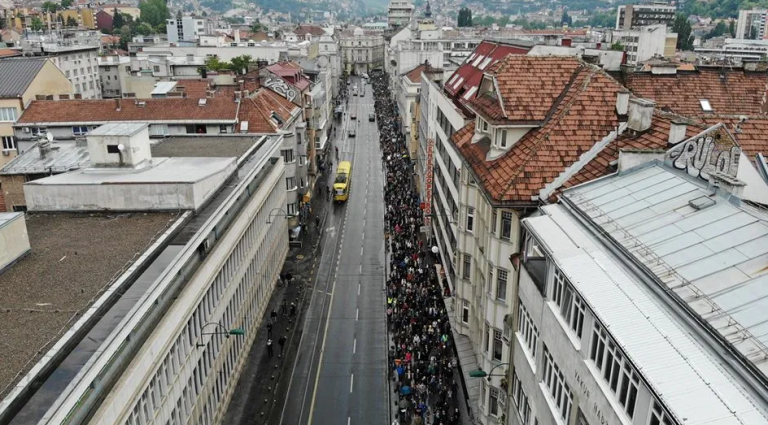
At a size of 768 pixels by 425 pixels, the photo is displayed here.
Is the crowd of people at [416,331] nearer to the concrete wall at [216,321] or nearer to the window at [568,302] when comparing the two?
the concrete wall at [216,321]

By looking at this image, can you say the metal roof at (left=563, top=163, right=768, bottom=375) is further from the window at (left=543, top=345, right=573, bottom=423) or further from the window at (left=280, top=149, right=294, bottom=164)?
the window at (left=280, top=149, right=294, bottom=164)

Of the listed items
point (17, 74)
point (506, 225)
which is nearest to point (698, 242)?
point (506, 225)

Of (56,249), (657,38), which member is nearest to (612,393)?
(56,249)

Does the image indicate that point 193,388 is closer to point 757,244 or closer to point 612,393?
point 612,393

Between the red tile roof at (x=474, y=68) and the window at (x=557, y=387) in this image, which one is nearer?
the window at (x=557, y=387)

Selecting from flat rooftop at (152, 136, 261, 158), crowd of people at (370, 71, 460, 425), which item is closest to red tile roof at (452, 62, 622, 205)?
crowd of people at (370, 71, 460, 425)

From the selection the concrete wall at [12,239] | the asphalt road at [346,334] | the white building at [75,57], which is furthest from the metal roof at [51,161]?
the white building at [75,57]
